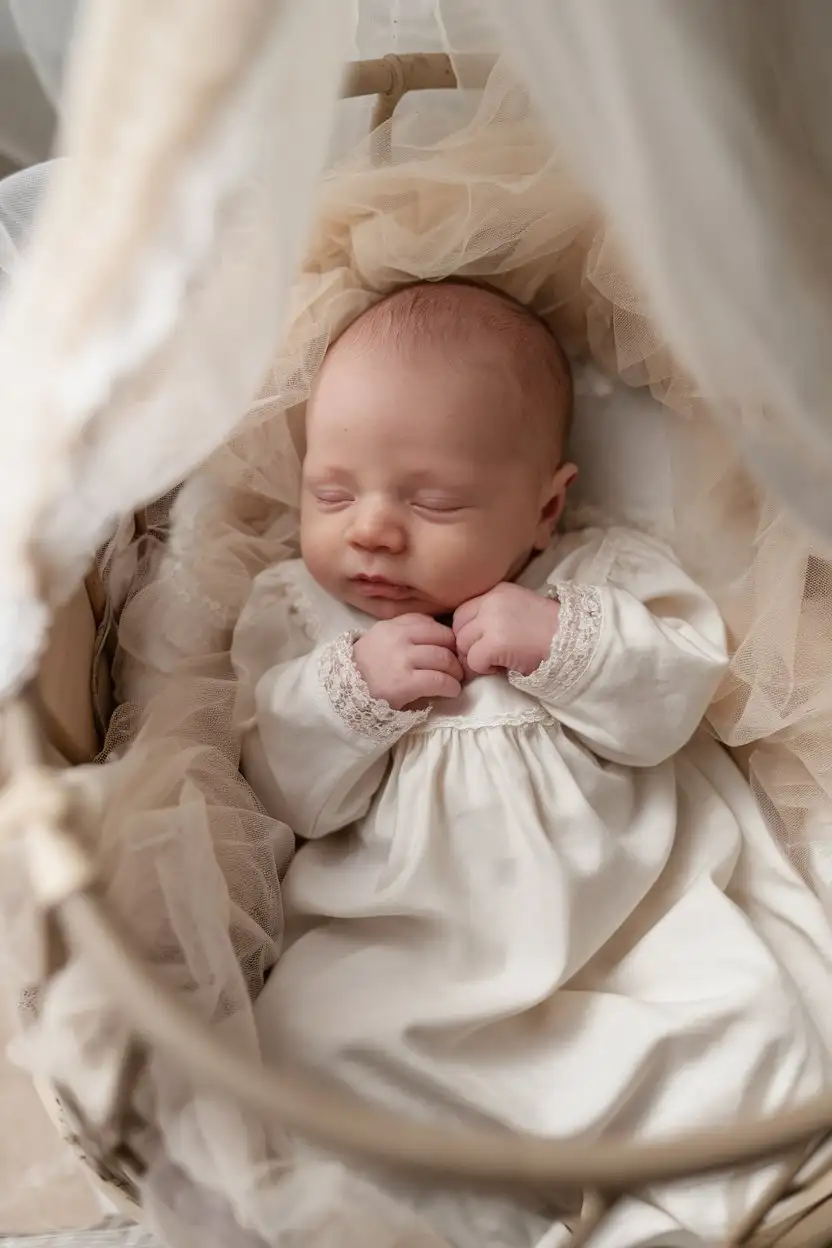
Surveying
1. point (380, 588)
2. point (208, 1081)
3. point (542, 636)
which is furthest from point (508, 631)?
point (208, 1081)

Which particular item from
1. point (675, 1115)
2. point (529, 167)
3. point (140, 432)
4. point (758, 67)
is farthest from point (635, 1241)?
point (529, 167)

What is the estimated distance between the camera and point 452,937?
2.91ft

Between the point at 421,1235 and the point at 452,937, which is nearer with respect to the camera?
the point at 421,1235

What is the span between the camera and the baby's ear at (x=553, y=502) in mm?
1059

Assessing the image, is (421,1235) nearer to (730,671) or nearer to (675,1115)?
(675,1115)

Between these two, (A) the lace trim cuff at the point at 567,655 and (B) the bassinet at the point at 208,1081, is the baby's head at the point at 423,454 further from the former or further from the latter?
(B) the bassinet at the point at 208,1081

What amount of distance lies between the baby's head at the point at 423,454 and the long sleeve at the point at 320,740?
87 millimetres

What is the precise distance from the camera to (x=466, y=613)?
981mm

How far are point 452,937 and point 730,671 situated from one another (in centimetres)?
35

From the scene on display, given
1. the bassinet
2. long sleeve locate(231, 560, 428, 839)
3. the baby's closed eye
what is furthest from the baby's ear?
the bassinet

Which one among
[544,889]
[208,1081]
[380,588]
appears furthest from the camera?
[380,588]

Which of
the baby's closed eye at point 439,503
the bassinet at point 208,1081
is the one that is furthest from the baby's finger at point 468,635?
the bassinet at point 208,1081

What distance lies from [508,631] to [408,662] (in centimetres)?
9

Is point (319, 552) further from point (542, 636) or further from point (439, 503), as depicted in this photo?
point (542, 636)
